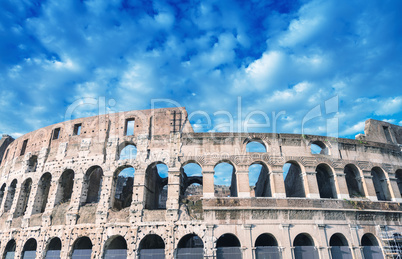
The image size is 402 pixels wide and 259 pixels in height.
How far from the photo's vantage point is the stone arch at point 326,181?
52.3 ft

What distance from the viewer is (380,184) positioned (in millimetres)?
17094

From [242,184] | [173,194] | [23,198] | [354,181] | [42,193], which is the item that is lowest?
[173,194]

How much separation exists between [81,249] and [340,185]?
52.7 ft

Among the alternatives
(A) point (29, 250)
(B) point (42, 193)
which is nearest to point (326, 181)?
→ (B) point (42, 193)

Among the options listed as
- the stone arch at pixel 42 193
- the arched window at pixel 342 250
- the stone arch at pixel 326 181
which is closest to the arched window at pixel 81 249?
the stone arch at pixel 42 193

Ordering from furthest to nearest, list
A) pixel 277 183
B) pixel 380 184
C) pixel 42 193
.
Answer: pixel 42 193, pixel 380 184, pixel 277 183

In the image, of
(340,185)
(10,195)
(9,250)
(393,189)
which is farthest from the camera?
(10,195)

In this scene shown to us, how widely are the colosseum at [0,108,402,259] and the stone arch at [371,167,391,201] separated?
0.22ft

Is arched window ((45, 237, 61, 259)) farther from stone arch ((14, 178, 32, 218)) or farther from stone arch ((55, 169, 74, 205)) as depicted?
stone arch ((14, 178, 32, 218))

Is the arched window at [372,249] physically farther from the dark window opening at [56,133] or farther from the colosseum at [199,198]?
the dark window opening at [56,133]

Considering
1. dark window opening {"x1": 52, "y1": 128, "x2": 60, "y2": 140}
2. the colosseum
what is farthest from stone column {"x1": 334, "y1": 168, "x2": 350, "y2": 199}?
dark window opening {"x1": 52, "y1": 128, "x2": 60, "y2": 140}

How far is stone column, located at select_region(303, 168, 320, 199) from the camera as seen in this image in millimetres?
14866

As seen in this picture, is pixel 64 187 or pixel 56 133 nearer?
pixel 64 187

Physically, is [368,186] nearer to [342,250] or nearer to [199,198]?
[342,250]
